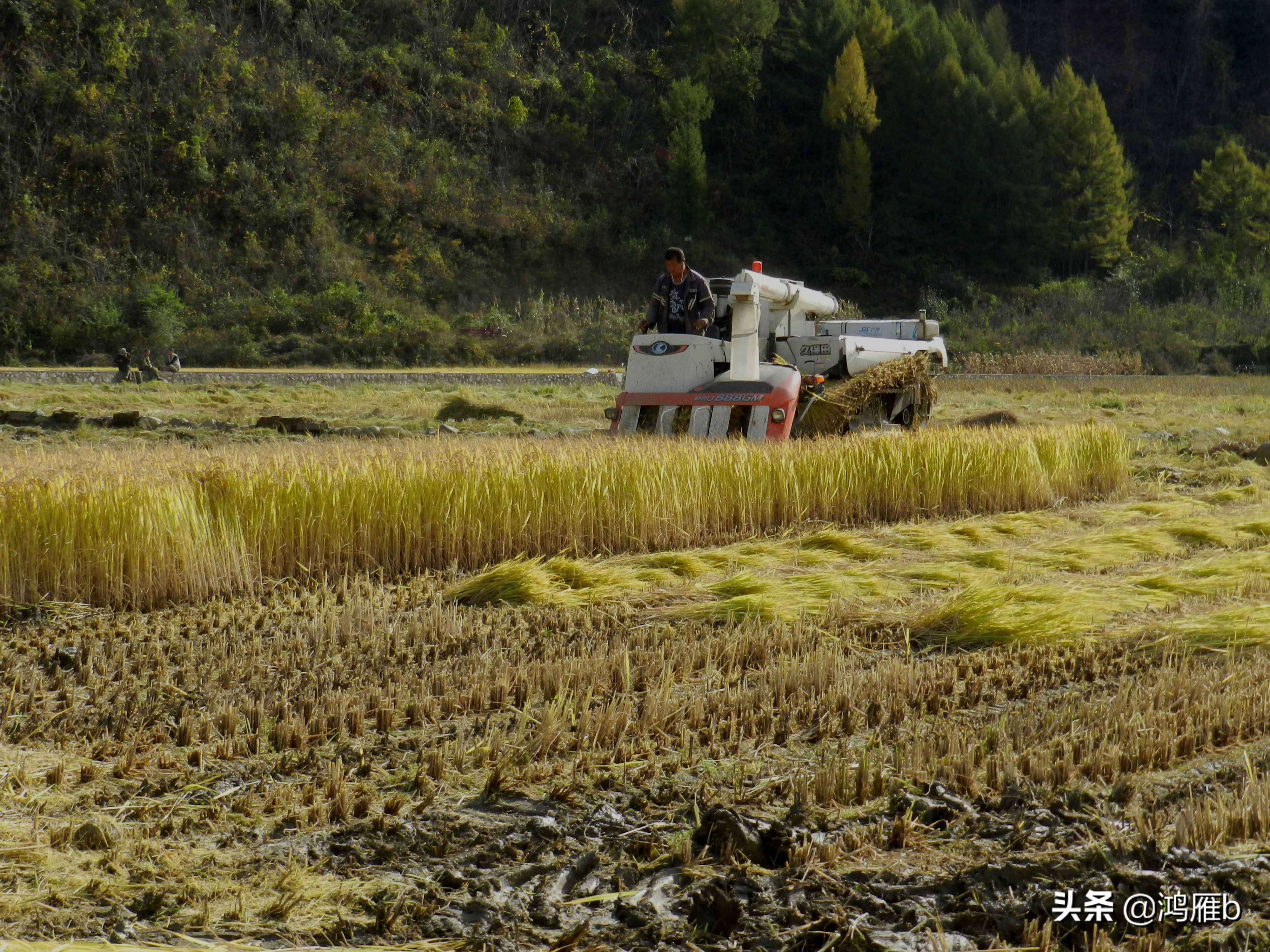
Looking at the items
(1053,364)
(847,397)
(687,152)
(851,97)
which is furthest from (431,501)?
(851,97)

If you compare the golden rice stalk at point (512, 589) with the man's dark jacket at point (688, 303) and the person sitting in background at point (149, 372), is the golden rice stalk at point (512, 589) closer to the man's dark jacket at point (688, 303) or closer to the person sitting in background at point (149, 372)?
the man's dark jacket at point (688, 303)

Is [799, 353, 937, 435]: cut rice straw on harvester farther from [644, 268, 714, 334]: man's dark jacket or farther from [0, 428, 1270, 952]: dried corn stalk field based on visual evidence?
[0, 428, 1270, 952]: dried corn stalk field

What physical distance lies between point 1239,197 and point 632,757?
5086 centimetres

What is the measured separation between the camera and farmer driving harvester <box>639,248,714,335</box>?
34.1 ft

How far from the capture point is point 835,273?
44.3 meters

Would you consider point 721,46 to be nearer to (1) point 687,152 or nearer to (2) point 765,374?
(1) point 687,152

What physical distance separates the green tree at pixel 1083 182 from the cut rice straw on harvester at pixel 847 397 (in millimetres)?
36303

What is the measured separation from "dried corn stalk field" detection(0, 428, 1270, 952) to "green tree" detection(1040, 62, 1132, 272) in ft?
139

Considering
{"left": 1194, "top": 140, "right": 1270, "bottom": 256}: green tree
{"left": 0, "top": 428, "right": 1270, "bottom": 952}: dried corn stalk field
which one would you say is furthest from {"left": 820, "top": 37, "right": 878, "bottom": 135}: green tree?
{"left": 0, "top": 428, "right": 1270, "bottom": 952}: dried corn stalk field

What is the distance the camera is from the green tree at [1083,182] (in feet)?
146

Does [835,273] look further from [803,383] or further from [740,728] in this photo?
[740,728]

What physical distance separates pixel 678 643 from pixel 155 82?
37.9m

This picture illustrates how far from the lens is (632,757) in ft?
11.1

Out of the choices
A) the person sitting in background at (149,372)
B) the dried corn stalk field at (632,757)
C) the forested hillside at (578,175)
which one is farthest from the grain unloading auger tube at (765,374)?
the forested hillside at (578,175)
